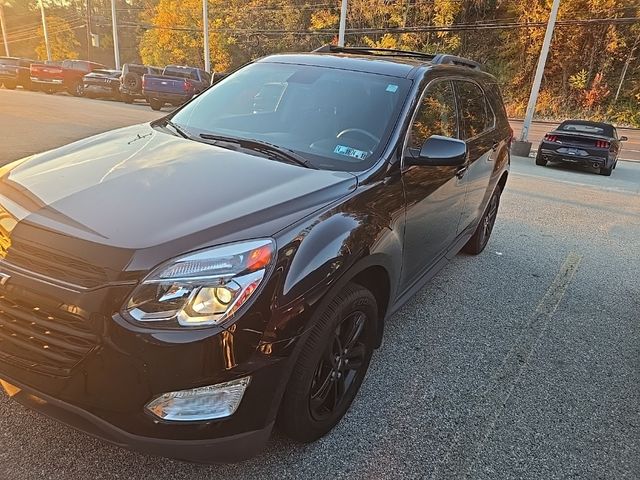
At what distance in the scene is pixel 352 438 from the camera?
2412 millimetres

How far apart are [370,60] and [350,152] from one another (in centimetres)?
102

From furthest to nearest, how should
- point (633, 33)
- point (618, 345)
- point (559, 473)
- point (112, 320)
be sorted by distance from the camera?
point (633, 33) → point (618, 345) → point (559, 473) → point (112, 320)

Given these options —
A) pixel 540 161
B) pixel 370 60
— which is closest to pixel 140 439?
pixel 370 60

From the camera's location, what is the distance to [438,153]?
2.76 m

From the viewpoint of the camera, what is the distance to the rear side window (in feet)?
12.4

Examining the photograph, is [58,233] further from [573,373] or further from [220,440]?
[573,373]

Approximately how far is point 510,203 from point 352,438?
21.2ft

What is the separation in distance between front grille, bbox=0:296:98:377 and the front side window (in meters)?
1.95

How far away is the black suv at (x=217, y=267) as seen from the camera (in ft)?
5.57

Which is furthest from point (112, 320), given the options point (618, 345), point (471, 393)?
point (618, 345)

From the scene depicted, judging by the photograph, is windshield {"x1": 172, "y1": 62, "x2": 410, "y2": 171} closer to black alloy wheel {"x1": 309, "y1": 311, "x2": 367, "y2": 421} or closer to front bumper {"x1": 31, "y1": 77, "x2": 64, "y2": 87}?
black alloy wheel {"x1": 309, "y1": 311, "x2": 367, "y2": 421}

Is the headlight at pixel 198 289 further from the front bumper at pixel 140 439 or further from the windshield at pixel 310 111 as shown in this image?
the windshield at pixel 310 111

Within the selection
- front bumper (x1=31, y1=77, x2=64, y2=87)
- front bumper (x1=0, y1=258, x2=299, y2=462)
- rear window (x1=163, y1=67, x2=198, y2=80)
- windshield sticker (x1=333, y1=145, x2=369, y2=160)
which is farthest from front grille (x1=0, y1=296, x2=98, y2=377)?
front bumper (x1=31, y1=77, x2=64, y2=87)

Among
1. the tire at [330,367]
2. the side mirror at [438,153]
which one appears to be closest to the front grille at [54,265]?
the tire at [330,367]
